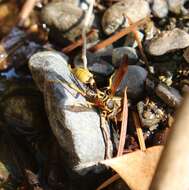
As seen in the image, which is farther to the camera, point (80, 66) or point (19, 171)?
point (80, 66)

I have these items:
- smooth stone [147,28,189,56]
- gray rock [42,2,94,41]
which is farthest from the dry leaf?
gray rock [42,2,94,41]

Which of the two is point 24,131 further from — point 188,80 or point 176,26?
point 176,26

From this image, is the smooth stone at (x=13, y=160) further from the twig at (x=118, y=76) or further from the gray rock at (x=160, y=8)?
the gray rock at (x=160, y=8)

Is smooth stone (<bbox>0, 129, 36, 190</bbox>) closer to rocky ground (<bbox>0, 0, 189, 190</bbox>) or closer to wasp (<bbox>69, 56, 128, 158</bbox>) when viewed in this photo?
rocky ground (<bbox>0, 0, 189, 190</bbox>)

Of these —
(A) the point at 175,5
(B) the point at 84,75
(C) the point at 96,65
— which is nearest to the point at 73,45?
(C) the point at 96,65

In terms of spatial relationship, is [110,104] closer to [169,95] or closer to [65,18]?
[169,95]

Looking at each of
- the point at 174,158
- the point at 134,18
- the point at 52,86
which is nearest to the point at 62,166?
the point at 52,86
